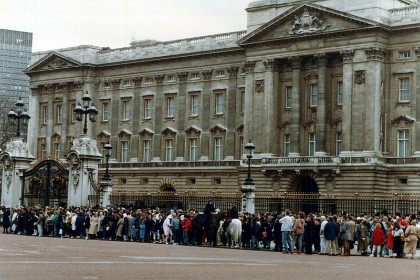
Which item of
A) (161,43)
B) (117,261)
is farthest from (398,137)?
(117,261)

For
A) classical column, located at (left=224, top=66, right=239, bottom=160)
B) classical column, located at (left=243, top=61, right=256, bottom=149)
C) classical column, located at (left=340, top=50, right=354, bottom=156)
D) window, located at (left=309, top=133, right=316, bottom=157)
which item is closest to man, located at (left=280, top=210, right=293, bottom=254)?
classical column, located at (left=340, top=50, right=354, bottom=156)

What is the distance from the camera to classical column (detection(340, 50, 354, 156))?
221ft

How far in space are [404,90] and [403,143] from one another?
12.4ft

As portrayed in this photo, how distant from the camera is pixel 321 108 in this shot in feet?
229

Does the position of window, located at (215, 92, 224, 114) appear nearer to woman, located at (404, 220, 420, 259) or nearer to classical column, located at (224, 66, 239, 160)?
classical column, located at (224, 66, 239, 160)

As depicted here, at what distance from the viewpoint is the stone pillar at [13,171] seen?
53.4 m

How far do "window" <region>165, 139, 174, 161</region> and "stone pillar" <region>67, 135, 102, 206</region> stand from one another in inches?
1326

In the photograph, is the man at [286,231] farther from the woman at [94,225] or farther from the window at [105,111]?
the window at [105,111]

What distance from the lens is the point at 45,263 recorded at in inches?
989

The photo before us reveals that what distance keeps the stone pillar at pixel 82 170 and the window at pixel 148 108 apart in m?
35.7

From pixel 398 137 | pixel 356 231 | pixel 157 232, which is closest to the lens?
pixel 356 231

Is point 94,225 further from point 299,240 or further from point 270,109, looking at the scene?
point 270,109

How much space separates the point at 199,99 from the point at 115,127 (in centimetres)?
1027

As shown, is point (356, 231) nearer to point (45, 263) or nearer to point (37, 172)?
point (45, 263)
